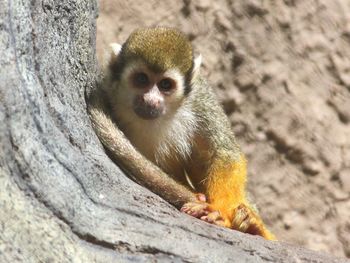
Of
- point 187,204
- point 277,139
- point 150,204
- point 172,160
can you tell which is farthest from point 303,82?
point 150,204

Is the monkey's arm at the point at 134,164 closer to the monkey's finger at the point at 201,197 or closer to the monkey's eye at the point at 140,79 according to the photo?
the monkey's finger at the point at 201,197

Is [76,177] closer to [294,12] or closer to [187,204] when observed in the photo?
[187,204]

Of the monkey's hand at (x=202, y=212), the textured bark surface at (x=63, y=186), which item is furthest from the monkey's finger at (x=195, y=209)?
the textured bark surface at (x=63, y=186)

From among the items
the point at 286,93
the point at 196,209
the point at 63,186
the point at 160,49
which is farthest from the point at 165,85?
the point at 286,93

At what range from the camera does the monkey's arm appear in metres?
4.29

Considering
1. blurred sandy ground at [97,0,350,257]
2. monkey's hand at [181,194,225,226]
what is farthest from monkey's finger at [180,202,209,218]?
blurred sandy ground at [97,0,350,257]

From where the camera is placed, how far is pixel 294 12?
6.73 metres

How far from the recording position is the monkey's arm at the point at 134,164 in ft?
14.1

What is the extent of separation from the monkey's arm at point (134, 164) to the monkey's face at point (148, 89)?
1.44 ft

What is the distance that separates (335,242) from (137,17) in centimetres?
277

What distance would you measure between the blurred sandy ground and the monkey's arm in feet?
7.85

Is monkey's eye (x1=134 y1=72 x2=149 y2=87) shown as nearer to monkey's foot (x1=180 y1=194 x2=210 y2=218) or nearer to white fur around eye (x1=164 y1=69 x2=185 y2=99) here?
white fur around eye (x1=164 y1=69 x2=185 y2=99)

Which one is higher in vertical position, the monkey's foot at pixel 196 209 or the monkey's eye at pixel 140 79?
the monkey's eye at pixel 140 79

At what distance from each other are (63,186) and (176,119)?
1.69 metres
